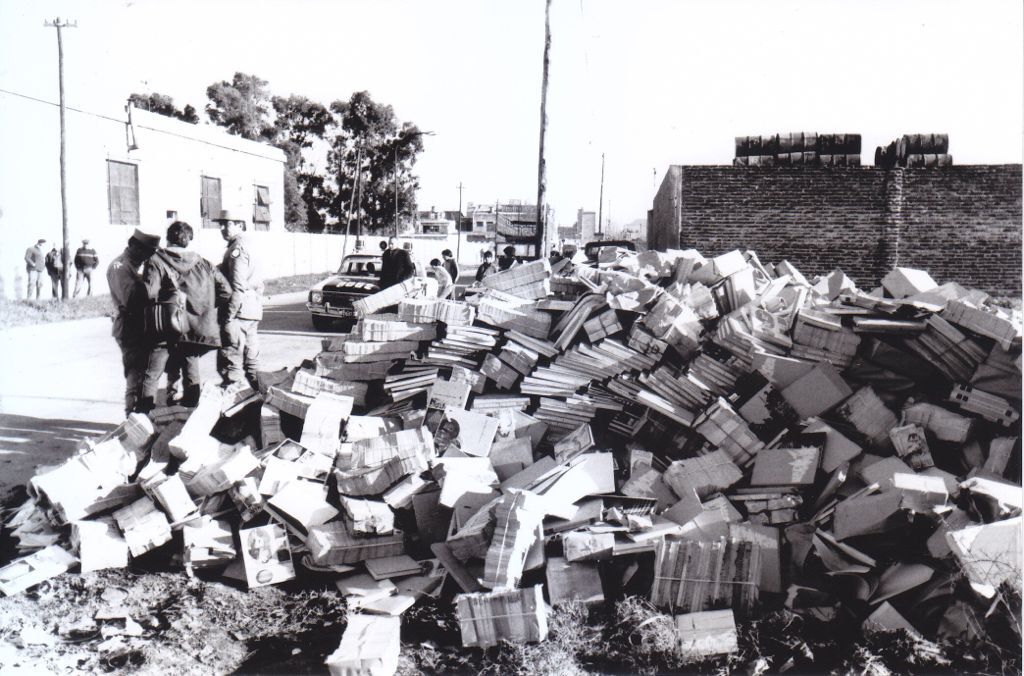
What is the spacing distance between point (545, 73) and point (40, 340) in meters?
11.3

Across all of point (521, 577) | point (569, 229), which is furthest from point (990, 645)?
point (569, 229)

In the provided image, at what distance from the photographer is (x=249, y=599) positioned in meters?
4.21

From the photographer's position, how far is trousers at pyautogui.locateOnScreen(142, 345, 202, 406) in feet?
19.4

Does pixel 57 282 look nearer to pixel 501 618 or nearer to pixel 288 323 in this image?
pixel 288 323

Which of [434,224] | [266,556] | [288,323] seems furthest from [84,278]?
[434,224]

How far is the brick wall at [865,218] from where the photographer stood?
14031mm

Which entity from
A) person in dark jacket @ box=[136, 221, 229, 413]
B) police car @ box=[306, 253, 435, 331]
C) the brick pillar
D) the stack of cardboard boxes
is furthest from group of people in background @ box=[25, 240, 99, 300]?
the brick pillar

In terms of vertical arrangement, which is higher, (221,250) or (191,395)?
(221,250)

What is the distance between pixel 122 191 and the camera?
2239 cm

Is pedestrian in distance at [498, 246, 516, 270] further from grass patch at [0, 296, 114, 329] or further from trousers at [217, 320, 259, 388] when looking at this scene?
grass patch at [0, 296, 114, 329]

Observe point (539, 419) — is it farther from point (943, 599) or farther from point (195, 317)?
point (195, 317)

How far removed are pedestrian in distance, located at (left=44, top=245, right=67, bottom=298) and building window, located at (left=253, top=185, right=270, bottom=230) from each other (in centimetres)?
1301

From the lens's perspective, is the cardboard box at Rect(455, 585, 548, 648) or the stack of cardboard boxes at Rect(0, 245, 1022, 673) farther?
the stack of cardboard boxes at Rect(0, 245, 1022, 673)

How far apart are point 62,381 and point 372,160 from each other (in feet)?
150
